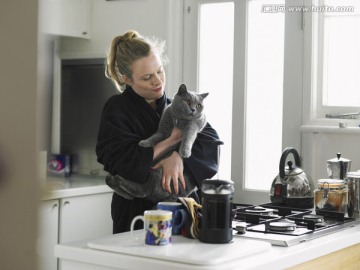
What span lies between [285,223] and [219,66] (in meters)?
1.50

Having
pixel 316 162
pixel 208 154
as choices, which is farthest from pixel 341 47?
pixel 208 154

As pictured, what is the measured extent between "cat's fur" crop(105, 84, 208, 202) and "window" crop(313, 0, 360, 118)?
1.05 m

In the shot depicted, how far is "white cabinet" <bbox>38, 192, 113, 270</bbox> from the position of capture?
Answer: 3.07 m

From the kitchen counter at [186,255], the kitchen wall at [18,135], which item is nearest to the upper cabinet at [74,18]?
the kitchen counter at [186,255]

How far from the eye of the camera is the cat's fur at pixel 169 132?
206 centimetres

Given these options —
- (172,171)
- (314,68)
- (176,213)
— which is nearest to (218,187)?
(176,213)

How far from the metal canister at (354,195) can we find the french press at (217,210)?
33.6 inches

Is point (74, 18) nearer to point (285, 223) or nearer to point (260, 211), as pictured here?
point (260, 211)

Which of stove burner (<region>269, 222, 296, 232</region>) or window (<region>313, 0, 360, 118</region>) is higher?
window (<region>313, 0, 360, 118</region>)

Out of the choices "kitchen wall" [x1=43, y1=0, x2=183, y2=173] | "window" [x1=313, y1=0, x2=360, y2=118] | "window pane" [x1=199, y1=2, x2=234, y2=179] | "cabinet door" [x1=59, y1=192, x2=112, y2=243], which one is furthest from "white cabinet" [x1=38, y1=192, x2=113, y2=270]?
"window" [x1=313, y1=0, x2=360, y2=118]

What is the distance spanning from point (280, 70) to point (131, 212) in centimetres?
131

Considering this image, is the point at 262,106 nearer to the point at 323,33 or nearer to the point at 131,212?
the point at 323,33

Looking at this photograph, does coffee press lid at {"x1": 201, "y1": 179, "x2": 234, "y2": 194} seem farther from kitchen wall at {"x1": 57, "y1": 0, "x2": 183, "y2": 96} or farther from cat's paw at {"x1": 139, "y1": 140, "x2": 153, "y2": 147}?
kitchen wall at {"x1": 57, "y1": 0, "x2": 183, "y2": 96}

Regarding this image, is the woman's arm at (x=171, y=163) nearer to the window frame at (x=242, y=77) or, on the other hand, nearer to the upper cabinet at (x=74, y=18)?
the window frame at (x=242, y=77)
